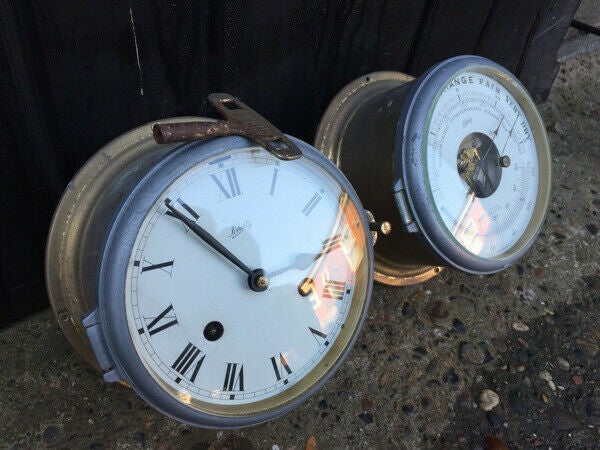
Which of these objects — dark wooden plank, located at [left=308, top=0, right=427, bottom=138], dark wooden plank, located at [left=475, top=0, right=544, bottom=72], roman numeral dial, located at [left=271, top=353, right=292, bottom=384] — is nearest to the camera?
roman numeral dial, located at [left=271, top=353, right=292, bottom=384]

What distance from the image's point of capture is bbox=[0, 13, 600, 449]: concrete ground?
147 cm

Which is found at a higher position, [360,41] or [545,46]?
[360,41]

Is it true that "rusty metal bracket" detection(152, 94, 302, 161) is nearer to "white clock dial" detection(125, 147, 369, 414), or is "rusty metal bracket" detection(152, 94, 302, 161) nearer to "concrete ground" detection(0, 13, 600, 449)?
"white clock dial" detection(125, 147, 369, 414)

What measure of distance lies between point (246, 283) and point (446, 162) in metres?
0.66

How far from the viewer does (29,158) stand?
1361 millimetres

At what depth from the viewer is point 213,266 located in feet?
3.86

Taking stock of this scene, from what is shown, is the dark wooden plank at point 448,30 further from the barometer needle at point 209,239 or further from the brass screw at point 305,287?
the barometer needle at point 209,239

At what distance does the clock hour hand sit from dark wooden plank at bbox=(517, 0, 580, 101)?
1953 mm

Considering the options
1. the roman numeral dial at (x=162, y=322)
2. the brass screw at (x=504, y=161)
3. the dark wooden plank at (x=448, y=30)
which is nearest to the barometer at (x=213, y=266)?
the roman numeral dial at (x=162, y=322)

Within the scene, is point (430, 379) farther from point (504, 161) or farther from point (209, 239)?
point (209, 239)

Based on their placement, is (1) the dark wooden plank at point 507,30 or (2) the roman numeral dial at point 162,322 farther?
(1) the dark wooden plank at point 507,30

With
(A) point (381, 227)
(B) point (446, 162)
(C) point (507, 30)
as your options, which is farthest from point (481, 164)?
(C) point (507, 30)

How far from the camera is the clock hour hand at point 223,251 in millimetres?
1122

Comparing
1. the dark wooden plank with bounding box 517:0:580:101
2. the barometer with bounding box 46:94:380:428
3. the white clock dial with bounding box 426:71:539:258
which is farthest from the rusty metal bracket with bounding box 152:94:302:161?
the dark wooden plank with bounding box 517:0:580:101
